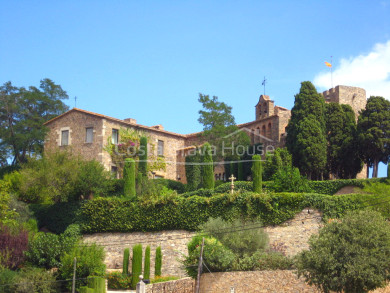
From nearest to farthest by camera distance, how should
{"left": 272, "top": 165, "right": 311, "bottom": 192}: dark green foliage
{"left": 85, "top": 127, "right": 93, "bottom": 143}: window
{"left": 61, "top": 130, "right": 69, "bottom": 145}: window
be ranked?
{"left": 272, "top": 165, "right": 311, "bottom": 192}: dark green foliage, {"left": 85, "top": 127, "right": 93, "bottom": 143}: window, {"left": 61, "top": 130, "right": 69, "bottom": 145}: window

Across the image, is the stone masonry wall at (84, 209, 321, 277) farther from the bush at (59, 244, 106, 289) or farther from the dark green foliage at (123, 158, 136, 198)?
the dark green foliage at (123, 158, 136, 198)

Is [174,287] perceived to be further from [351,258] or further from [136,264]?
[351,258]

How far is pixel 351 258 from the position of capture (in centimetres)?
2353

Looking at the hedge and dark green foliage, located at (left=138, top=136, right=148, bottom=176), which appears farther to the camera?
dark green foliage, located at (left=138, top=136, right=148, bottom=176)

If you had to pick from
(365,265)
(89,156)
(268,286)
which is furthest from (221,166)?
(365,265)

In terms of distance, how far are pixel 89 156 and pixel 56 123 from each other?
5169 millimetres

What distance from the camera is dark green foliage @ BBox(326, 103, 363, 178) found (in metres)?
43.8

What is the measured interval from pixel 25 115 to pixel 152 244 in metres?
23.5

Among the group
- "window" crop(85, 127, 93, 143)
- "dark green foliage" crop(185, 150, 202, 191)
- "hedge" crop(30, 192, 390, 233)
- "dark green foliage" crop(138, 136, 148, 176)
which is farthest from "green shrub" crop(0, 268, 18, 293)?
"window" crop(85, 127, 93, 143)

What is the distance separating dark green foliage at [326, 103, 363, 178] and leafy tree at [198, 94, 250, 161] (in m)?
7.34

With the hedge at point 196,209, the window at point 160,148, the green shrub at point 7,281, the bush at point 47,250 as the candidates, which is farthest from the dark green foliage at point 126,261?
the window at point 160,148

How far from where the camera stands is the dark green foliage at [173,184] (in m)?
46.4

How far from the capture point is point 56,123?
50.4m

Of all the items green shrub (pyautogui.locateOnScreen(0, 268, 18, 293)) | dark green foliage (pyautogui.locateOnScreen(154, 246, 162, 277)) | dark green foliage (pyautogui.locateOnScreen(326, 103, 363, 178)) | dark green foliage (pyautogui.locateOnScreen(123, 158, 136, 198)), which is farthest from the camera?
dark green foliage (pyautogui.locateOnScreen(326, 103, 363, 178))
